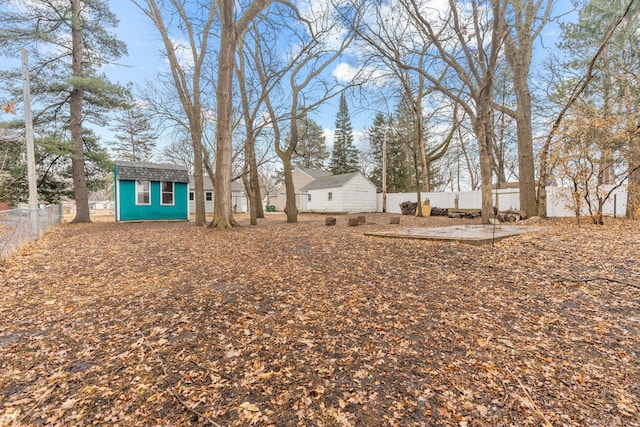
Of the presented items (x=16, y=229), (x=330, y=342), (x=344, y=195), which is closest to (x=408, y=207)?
(x=344, y=195)

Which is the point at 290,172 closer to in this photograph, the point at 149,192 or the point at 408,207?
the point at 149,192

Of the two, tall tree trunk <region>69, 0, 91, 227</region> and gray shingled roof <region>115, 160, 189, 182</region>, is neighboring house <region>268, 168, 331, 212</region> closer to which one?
gray shingled roof <region>115, 160, 189, 182</region>

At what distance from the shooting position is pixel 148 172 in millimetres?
14367

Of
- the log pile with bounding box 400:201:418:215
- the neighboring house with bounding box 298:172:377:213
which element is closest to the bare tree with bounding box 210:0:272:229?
the log pile with bounding box 400:201:418:215

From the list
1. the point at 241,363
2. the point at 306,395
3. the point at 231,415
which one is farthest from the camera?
the point at 241,363

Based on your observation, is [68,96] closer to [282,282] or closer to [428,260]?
[282,282]

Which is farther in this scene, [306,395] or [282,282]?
[282,282]

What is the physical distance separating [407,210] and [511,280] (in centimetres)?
1511

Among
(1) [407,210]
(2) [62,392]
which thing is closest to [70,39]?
(2) [62,392]

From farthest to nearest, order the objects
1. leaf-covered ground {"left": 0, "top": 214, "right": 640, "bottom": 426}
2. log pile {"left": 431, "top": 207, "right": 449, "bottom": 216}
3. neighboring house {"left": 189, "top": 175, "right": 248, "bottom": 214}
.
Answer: neighboring house {"left": 189, "top": 175, "right": 248, "bottom": 214}, log pile {"left": 431, "top": 207, "right": 449, "bottom": 216}, leaf-covered ground {"left": 0, "top": 214, "right": 640, "bottom": 426}

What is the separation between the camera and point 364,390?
1886 mm

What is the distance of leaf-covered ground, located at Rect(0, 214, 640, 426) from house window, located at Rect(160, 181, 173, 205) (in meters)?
10.8

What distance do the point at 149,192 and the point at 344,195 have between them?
12.0m

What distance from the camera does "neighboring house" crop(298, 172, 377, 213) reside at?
21094 millimetres
